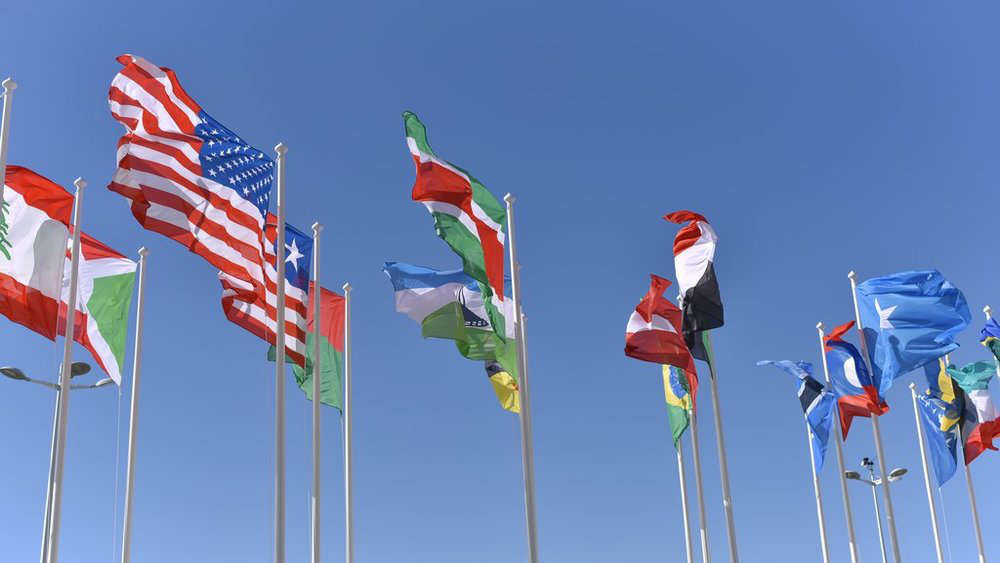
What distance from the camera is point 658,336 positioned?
2242cm

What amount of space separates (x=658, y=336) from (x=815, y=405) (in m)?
6.58

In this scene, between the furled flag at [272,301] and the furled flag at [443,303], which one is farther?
the furled flag at [443,303]

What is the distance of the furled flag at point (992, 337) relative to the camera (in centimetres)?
2795

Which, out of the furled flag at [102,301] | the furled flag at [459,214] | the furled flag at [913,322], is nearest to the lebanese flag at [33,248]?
the furled flag at [102,301]

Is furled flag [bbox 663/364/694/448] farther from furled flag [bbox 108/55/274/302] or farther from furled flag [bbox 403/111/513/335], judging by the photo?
furled flag [bbox 108/55/274/302]

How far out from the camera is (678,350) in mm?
22281

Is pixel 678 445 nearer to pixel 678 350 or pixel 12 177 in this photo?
pixel 678 350

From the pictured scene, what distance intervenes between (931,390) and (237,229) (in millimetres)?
20027

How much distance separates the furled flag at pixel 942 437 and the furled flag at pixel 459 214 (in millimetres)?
15132

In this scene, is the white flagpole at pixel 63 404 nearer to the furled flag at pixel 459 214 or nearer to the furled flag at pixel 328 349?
the furled flag at pixel 328 349

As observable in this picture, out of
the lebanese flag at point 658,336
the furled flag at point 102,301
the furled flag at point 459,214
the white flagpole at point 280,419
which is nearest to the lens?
the white flagpole at point 280,419

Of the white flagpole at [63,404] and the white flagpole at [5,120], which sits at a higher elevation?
the white flagpole at [5,120]

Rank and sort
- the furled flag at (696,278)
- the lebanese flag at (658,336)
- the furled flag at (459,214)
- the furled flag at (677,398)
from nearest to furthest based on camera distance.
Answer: the furled flag at (459,214) < the furled flag at (696,278) < the lebanese flag at (658,336) < the furled flag at (677,398)

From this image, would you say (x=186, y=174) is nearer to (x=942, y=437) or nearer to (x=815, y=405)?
(x=815, y=405)
